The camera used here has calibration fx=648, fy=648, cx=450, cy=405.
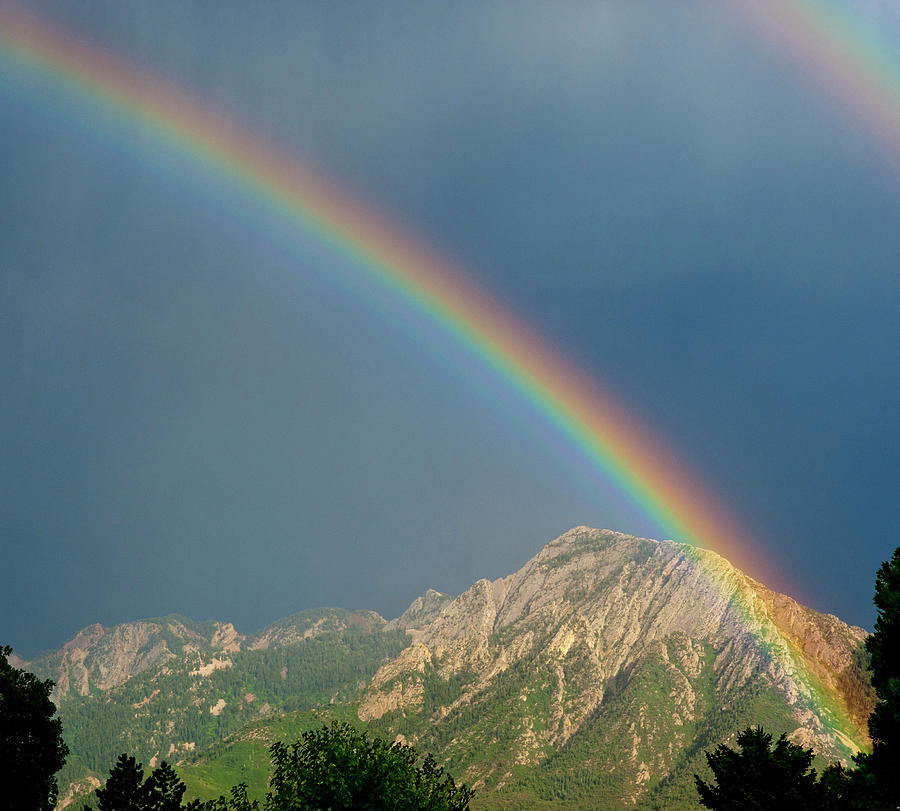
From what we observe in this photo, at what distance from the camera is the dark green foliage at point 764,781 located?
38594mm

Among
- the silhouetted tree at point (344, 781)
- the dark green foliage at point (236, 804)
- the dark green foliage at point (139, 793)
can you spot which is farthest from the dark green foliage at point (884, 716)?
the dark green foliage at point (139, 793)

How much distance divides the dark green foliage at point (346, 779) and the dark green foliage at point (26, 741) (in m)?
17.1

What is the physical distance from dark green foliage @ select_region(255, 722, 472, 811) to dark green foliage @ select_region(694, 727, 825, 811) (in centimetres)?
1773

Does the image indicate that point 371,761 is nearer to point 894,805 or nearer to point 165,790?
point 165,790

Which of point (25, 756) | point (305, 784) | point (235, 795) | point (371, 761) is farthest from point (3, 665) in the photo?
point (371, 761)

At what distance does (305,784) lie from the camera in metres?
38.7

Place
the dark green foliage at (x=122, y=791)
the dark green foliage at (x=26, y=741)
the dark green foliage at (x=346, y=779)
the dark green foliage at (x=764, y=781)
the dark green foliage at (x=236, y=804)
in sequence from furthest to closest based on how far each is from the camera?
the dark green foliage at (x=122, y=791) < the dark green foliage at (x=26, y=741) < the dark green foliage at (x=236, y=804) < the dark green foliage at (x=764, y=781) < the dark green foliage at (x=346, y=779)

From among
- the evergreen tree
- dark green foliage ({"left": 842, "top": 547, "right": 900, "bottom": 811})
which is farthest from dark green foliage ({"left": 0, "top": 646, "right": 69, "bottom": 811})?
dark green foliage ({"left": 842, "top": 547, "right": 900, "bottom": 811})

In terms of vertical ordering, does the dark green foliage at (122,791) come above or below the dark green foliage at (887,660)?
below

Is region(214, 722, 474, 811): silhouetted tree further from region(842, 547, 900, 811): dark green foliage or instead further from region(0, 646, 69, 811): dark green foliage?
region(842, 547, 900, 811): dark green foliage

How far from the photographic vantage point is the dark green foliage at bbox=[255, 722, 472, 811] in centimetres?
3766

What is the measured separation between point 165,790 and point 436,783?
21185mm

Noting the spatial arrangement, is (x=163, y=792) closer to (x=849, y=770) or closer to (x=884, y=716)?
(x=849, y=770)

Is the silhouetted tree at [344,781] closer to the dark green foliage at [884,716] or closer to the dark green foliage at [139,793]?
the dark green foliage at [139,793]
